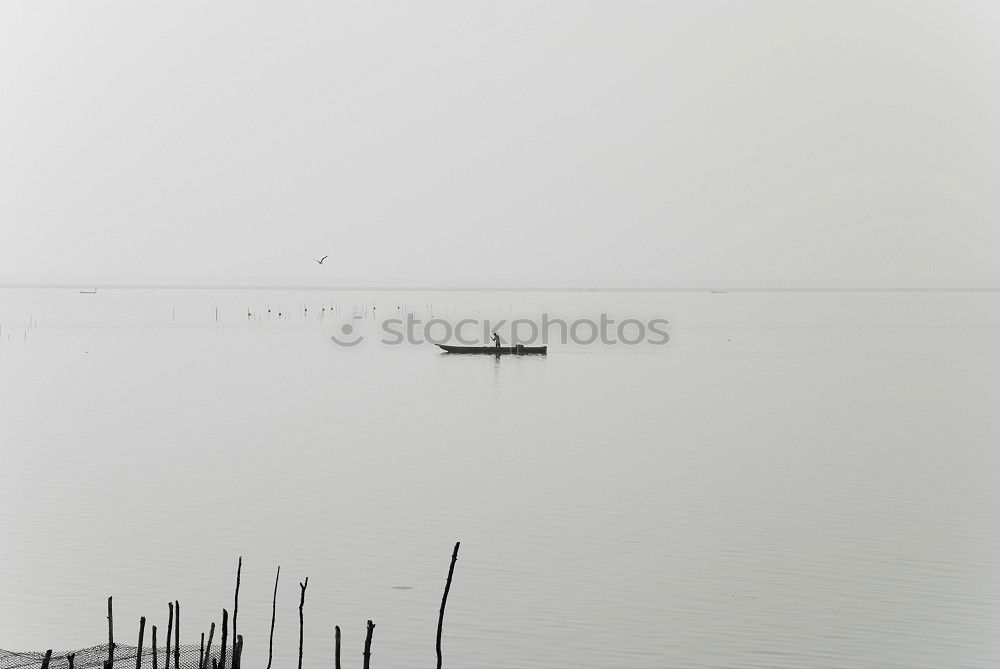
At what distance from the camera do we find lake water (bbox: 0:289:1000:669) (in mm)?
11562

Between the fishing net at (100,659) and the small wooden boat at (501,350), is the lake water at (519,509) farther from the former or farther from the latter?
the small wooden boat at (501,350)

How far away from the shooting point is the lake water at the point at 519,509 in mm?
11562

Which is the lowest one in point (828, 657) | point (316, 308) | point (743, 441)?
point (828, 657)

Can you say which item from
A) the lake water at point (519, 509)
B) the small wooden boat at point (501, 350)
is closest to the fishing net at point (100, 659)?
the lake water at point (519, 509)

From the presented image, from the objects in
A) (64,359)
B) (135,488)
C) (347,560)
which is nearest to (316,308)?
(64,359)

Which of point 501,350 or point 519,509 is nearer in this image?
point 519,509

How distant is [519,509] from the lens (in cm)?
1700

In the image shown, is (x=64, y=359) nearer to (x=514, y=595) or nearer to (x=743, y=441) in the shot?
(x=743, y=441)

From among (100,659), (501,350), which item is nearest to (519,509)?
(100,659)

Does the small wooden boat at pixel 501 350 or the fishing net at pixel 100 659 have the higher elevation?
the small wooden boat at pixel 501 350

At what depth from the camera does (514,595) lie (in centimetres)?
1245

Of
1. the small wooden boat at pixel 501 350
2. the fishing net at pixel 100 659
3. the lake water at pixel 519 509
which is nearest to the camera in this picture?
the fishing net at pixel 100 659

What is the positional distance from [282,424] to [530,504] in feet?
30.2

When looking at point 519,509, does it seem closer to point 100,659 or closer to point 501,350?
point 100,659
